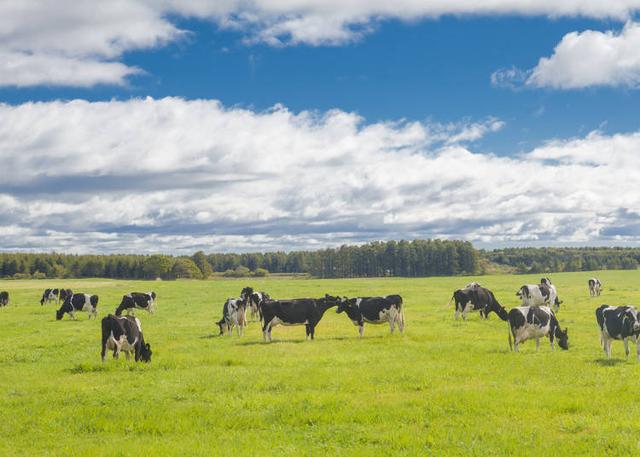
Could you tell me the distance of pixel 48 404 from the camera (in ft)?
48.2

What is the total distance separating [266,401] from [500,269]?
19063 cm

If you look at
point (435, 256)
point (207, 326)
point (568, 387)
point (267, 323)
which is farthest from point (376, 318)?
point (435, 256)

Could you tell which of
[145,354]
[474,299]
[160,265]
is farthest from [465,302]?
[160,265]

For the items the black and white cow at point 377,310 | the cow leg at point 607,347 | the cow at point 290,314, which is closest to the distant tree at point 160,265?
the cow at point 290,314

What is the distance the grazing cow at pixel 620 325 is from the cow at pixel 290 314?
40.0 ft

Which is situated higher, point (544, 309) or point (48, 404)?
point (544, 309)

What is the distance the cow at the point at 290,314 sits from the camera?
87.7 ft

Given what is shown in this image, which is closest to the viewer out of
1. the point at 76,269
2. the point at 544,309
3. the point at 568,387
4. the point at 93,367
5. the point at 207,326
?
the point at 568,387

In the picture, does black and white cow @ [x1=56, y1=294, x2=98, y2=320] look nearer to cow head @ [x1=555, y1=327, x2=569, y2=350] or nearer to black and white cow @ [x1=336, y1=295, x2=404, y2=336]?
black and white cow @ [x1=336, y1=295, x2=404, y2=336]

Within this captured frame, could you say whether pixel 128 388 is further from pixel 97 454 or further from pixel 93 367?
pixel 97 454

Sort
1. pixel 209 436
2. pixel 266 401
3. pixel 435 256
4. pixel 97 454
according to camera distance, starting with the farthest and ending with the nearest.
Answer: pixel 435 256 < pixel 266 401 < pixel 209 436 < pixel 97 454

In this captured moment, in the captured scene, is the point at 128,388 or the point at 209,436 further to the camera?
the point at 128,388

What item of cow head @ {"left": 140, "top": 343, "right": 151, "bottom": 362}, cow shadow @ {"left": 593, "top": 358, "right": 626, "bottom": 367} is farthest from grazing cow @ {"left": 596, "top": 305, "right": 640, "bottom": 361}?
cow head @ {"left": 140, "top": 343, "right": 151, "bottom": 362}

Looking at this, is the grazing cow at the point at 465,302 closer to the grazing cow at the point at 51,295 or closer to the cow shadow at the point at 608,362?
the cow shadow at the point at 608,362
